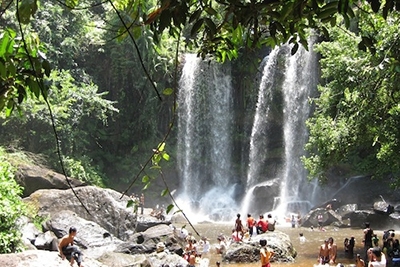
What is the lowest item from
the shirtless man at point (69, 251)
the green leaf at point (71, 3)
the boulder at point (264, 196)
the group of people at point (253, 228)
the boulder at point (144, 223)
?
the shirtless man at point (69, 251)

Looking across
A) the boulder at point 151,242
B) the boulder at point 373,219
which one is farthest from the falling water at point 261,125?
the boulder at point 151,242

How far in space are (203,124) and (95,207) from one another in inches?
535

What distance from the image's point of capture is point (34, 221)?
574 inches

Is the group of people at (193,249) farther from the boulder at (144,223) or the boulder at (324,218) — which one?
the boulder at (324,218)

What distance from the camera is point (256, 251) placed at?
13.0 m

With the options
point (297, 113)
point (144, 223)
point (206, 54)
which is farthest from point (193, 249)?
point (297, 113)

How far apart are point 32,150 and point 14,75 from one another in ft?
76.2

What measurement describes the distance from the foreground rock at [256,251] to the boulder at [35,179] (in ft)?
31.8

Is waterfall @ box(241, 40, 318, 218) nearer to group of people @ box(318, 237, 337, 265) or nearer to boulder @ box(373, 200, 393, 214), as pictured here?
boulder @ box(373, 200, 393, 214)

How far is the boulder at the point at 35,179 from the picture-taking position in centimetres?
1959

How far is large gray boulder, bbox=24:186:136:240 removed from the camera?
17.0 m

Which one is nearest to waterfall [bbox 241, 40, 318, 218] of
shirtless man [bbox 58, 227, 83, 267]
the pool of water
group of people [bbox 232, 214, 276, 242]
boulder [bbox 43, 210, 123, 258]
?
the pool of water

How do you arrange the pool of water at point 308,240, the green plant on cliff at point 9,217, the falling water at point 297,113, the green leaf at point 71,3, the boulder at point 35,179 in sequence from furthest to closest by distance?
the falling water at point 297,113 < the boulder at point 35,179 < the pool of water at point 308,240 < the green plant on cliff at point 9,217 < the green leaf at point 71,3

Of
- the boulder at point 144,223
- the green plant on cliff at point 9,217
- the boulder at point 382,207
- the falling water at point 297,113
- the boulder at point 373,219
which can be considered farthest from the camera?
the falling water at point 297,113
